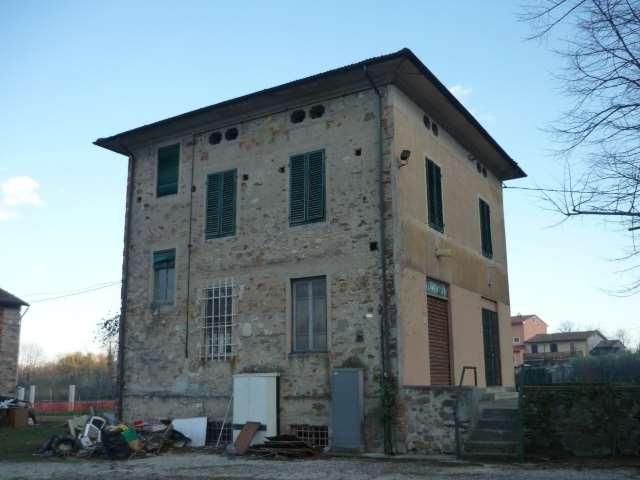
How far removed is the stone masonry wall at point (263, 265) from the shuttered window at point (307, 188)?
0.15 meters

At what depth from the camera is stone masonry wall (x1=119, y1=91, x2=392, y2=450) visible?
42.0 ft

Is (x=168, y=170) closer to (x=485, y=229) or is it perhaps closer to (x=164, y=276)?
(x=164, y=276)

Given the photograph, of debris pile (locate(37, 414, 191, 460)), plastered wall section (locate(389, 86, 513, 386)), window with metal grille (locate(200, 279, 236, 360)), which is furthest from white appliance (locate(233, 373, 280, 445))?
plastered wall section (locate(389, 86, 513, 386))

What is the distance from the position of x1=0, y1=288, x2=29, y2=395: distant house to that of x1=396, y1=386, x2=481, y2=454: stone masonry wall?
72.9 feet

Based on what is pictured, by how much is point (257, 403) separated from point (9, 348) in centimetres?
1987

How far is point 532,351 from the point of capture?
242ft

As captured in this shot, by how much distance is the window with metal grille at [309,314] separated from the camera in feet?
43.1

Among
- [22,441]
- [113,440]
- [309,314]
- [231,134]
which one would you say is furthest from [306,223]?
[22,441]

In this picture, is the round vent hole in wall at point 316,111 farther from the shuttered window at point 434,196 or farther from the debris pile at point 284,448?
the debris pile at point 284,448

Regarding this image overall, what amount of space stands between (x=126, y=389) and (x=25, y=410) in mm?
8635

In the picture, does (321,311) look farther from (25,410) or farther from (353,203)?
(25,410)

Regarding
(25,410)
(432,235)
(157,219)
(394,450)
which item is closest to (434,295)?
(432,235)

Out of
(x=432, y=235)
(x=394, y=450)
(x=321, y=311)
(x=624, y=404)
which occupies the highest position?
(x=432, y=235)

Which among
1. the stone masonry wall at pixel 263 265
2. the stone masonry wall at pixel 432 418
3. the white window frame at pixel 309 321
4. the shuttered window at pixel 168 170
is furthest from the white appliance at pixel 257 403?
the shuttered window at pixel 168 170
